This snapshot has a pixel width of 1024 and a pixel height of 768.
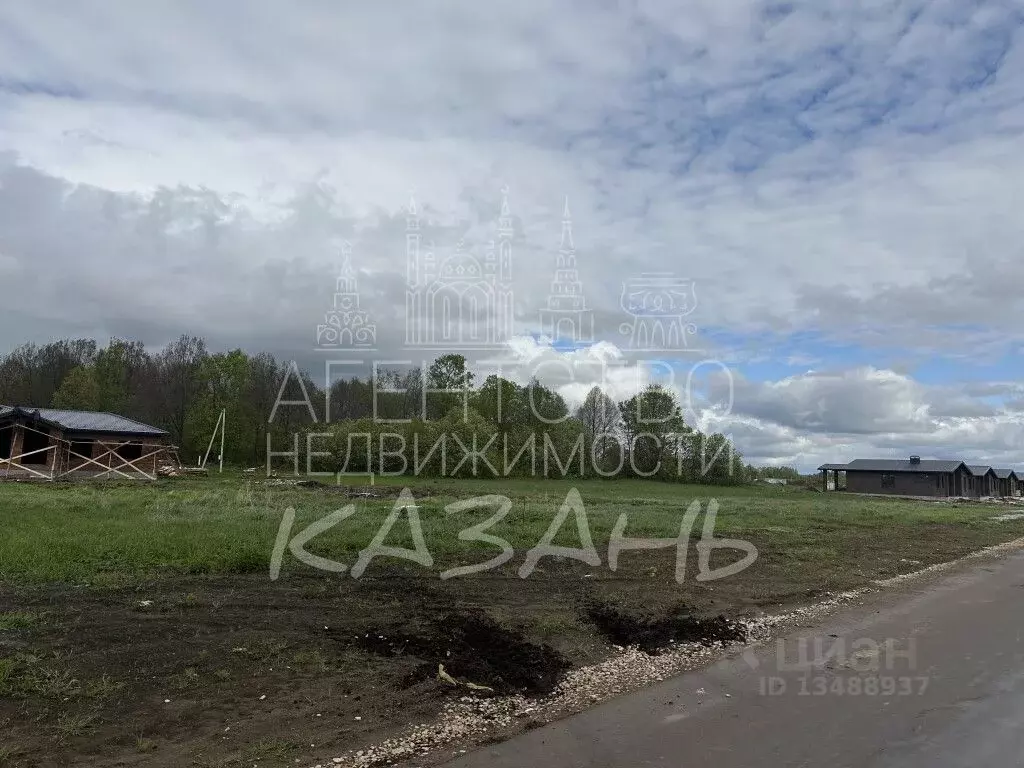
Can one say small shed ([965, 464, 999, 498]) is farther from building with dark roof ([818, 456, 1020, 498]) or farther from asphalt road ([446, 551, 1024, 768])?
asphalt road ([446, 551, 1024, 768])

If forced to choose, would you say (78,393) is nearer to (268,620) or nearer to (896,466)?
(268,620)

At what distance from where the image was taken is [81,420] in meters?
43.1

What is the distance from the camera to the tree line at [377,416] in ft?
190

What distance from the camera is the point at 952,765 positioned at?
643 centimetres

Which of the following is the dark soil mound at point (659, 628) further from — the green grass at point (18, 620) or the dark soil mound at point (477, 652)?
the green grass at point (18, 620)

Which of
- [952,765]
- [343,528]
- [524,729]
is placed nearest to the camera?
[952,765]

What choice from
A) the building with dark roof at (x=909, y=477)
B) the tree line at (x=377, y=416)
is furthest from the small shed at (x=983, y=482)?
the tree line at (x=377, y=416)

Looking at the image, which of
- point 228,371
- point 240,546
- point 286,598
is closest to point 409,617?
point 286,598

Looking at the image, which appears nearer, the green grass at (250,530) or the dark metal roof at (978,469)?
the green grass at (250,530)

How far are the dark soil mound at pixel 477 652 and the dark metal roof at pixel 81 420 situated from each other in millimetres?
38623

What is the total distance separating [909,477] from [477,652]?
73.1 m

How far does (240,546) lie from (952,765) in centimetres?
1200

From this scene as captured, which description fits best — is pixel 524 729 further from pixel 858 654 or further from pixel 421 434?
pixel 421 434

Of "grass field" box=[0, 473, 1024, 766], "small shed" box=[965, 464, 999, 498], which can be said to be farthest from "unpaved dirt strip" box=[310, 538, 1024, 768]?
"small shed" box=[965, 464, 999, 498]
